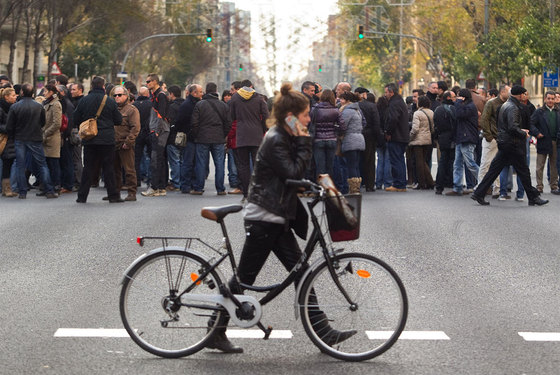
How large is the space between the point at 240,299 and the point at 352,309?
0.66 meters

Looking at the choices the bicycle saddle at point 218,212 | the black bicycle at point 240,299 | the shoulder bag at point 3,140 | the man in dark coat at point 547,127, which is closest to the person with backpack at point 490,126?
the man in dark coat at point 547,127

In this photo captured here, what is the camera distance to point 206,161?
19125 millimetres

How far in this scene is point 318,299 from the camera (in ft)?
21.7

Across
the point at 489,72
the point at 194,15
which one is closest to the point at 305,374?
the point at 489,72

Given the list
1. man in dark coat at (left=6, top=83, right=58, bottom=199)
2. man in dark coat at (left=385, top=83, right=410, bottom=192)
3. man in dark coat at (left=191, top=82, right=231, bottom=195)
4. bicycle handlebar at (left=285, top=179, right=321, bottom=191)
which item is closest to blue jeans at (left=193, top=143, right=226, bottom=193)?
man in dark coat at (left=191, top=82, right=231, bottom=195)

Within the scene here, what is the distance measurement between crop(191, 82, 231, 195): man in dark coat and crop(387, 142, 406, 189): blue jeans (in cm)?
304

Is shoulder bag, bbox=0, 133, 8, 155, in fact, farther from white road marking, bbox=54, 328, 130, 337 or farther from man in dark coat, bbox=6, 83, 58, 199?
white road marking, bbox=54, 328, 130, 337

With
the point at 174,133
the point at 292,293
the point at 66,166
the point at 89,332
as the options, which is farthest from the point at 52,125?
the point at 89,332

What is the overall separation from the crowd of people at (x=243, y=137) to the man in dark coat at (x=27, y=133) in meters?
0.02

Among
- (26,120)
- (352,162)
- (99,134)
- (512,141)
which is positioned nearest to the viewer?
(512,141)

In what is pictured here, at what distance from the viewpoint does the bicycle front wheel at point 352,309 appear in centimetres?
654

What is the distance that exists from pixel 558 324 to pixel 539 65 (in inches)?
1276

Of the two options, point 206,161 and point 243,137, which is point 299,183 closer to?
point 243,137

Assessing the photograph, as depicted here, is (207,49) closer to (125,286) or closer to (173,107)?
(173,107)
